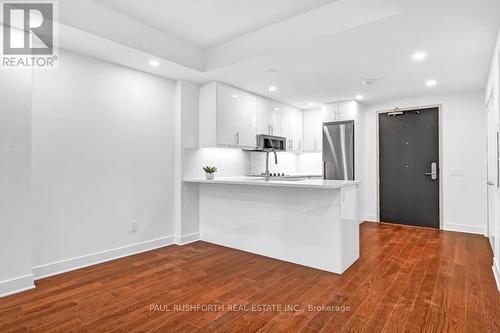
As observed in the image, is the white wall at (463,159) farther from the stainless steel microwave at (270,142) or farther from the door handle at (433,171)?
the stainless steel microwave at (270,142)

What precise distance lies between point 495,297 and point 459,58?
2.57m

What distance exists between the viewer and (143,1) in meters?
2.66

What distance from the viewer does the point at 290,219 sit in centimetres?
328

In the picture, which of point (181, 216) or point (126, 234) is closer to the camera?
point (126, 234)

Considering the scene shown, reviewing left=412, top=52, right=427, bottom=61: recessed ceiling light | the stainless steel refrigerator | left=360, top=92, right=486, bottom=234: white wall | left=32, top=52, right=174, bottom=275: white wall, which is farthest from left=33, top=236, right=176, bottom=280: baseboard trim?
left=360, top=92, right=486, bottom=234: white wall

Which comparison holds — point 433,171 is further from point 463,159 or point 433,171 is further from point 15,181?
point 15,181

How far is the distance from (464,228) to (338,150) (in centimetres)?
246

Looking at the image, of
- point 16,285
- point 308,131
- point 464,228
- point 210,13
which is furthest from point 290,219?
point 464,228

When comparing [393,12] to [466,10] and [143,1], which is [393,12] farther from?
[143,1]

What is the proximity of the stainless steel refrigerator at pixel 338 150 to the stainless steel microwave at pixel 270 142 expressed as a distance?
96cm

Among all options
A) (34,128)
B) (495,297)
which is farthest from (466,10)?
(34,128)

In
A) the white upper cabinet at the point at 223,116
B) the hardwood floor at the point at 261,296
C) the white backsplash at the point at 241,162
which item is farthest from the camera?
the white backsplash at the point at 241,162

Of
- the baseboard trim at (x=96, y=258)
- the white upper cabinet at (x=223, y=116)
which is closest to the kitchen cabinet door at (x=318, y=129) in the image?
the white upper cabinet at (x=223, y=116)

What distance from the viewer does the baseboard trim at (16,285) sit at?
2.44 m
